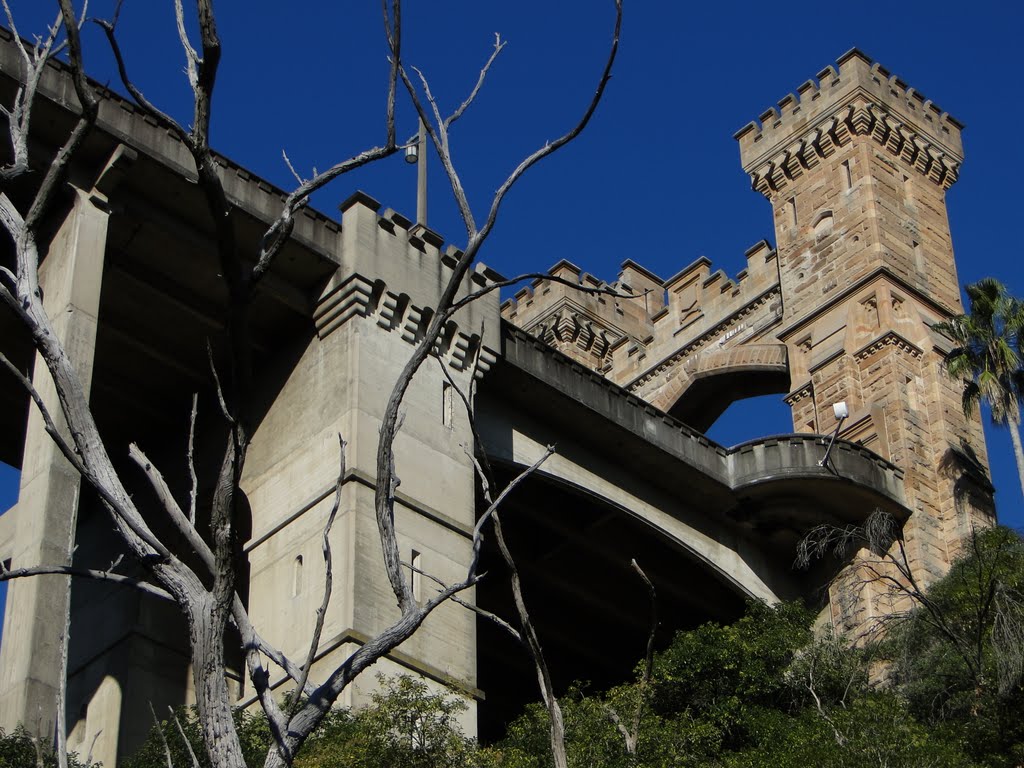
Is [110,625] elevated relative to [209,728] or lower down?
elevated

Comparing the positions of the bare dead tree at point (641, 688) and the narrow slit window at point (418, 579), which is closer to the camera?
the bare dead tree at point (641, 688)

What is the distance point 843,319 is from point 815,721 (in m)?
17.7

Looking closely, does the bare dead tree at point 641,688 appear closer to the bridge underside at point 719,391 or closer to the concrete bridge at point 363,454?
the concrete bridge at point 363,454

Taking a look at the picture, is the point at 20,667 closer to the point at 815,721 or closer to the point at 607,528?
the point at 815,721

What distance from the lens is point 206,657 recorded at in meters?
7.48

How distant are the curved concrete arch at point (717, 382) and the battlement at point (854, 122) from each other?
4541 millimetres

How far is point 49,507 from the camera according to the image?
864 inches

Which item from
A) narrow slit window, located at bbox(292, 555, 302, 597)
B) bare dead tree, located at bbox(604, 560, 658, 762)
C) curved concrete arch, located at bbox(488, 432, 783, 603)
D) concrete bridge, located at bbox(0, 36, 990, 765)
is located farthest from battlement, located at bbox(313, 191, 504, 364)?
bare dead tree, located at bbox(604, 560, 658, 762)

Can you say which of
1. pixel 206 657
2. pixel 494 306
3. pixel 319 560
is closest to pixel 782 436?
pixel 494 306

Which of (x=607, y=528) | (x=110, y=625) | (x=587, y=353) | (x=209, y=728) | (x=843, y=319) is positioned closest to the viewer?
(x=209, y=728)

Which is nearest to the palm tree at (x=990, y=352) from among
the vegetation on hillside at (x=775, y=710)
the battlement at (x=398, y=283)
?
the vegetation on hillside at (x=775, y=710)

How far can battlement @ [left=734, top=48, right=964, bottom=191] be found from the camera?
4047 cm

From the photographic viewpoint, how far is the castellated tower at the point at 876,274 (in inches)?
1399

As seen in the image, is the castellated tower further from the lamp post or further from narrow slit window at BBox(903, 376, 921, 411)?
the lamp post
